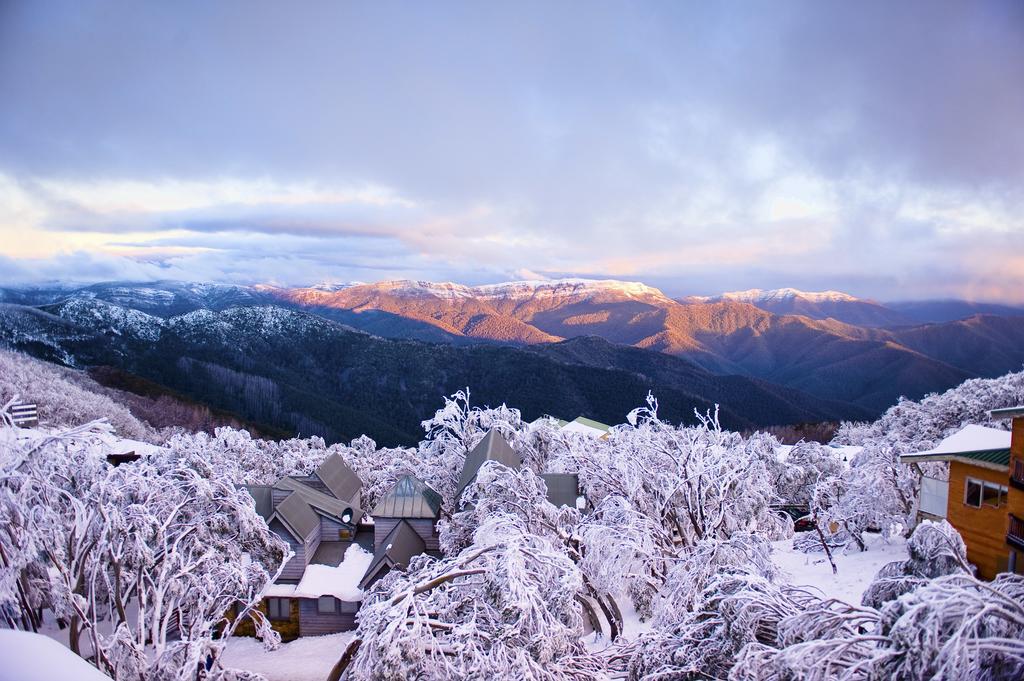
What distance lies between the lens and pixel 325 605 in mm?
19281

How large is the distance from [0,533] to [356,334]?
15713 centimetres

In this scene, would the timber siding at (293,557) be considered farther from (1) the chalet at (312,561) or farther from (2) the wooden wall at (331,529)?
(2) the wooden wall at (331,529)

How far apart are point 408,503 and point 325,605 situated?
4571 millimetres

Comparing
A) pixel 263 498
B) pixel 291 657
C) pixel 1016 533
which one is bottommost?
pixel 291 657

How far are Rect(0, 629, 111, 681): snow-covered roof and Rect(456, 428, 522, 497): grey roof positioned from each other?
1938cm

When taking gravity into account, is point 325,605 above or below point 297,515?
below

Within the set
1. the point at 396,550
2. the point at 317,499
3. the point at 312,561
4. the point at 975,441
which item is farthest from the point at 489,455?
the point at 975,441

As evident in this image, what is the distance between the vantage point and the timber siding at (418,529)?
69.0ft

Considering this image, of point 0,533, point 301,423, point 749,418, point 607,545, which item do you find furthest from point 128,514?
point 749,418

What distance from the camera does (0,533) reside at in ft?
31.4

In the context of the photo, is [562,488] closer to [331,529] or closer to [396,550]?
[396,550]

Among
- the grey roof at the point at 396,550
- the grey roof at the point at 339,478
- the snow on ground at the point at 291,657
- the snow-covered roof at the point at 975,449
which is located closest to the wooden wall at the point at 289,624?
the snow on ground at the point at 291,657

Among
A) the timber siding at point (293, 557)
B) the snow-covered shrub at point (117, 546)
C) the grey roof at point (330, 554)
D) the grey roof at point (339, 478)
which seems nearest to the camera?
the snow-covered shrub at point (117, 546)

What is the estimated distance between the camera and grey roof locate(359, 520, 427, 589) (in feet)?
63.6
